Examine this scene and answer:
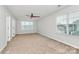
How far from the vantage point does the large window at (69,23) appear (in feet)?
15.9

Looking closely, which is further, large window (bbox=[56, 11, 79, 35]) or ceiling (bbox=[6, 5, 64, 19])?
ceiling (bbox=[6, 5, 64, 19])

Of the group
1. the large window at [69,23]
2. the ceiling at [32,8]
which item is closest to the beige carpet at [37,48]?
the large window at [69,23]

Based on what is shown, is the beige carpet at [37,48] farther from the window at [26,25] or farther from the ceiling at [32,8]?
the window at [26,25]

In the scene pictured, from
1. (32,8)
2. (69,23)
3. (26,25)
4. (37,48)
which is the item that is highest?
(32,8)

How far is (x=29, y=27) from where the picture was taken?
14.2 meters

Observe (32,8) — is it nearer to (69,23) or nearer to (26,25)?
(69,23)

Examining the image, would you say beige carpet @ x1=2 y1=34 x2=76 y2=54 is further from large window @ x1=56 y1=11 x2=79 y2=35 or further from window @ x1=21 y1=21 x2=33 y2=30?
window @ x1=21 y1=21 x2=33 y2=30

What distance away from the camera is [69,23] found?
5383 mm

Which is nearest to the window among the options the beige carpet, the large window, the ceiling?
the ceiling

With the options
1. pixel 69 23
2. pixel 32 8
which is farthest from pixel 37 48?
pixel 32 8

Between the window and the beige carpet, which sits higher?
the window

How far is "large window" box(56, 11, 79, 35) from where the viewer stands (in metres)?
4.84
